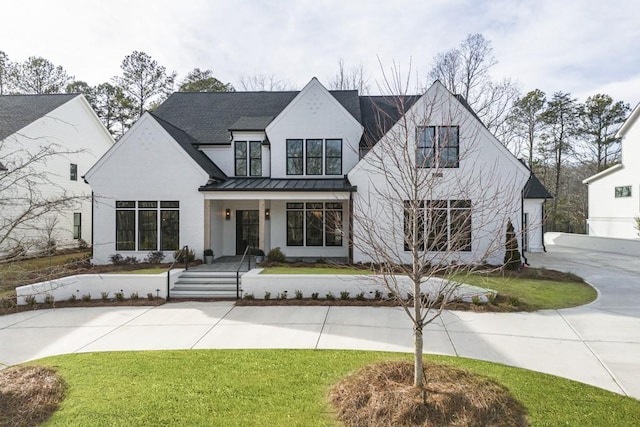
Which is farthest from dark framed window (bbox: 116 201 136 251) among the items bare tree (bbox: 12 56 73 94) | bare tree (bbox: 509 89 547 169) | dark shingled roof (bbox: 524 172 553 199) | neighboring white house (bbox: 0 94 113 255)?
bare tree (bbox: 509 89 547 169)

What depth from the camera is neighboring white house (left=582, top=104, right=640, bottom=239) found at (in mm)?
24234

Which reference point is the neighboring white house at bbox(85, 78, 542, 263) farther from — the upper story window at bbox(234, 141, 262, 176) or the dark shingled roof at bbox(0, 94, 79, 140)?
the dark shingled roof at bbox(0, 94, 79, 140)

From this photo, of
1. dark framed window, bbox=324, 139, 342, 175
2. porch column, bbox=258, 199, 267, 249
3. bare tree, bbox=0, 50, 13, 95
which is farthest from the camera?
bare tree, bbox=0, 50, 13, 95

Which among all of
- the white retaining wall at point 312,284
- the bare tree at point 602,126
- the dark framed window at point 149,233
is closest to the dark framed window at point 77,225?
the dark framed window at point 149,233

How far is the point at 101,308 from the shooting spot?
33.8ft

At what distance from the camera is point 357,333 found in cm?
781

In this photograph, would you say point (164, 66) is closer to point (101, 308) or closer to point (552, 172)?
point (101, 308)

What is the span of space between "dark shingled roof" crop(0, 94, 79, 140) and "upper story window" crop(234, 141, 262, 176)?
11.8 metres

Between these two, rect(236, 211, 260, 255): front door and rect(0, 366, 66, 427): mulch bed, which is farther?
rect(236, 211, 260, 255): front door

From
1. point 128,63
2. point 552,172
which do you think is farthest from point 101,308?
→ point 552,172

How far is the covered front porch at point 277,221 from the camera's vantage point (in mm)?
15414

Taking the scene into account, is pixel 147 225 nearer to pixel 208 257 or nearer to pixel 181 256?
pixel 181 256

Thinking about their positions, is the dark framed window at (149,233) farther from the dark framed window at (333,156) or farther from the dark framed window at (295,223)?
the dark framed window at (333,156)

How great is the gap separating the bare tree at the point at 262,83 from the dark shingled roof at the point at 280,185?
19970 millimetres
